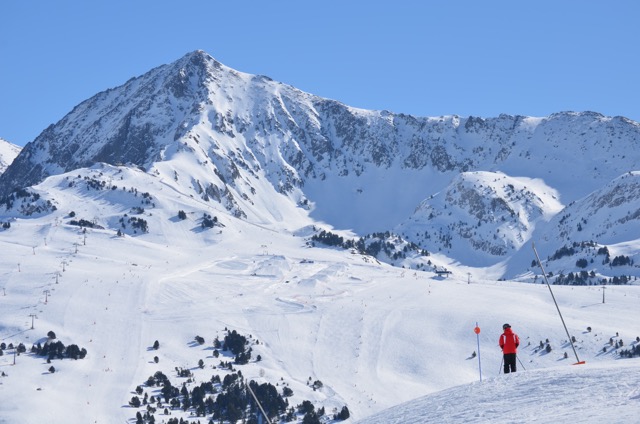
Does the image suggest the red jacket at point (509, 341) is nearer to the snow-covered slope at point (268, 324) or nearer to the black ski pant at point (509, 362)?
the black ski pant at point (509, 362)

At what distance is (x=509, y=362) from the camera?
35875mm

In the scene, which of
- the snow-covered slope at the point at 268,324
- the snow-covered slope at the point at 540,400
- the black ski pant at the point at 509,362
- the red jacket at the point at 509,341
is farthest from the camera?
the snow-covered slope at the point at 268,324

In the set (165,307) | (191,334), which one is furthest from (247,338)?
(165,307)

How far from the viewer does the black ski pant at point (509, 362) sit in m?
35.6

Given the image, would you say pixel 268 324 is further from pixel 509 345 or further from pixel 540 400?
pixel 540 400

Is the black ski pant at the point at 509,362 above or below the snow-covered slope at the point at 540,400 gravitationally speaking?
above

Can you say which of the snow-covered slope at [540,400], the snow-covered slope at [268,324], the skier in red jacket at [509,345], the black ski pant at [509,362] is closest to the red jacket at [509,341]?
the skier in red jacket at [509,345]

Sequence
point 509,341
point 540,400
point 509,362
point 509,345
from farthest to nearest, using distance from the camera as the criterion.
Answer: point 509,362 < point 509,345 < point 509,341 < point 540,400

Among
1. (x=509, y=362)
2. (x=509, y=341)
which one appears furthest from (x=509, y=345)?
(x=509, y=362)

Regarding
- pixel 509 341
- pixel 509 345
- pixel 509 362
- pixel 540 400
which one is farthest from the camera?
pixel 509 362

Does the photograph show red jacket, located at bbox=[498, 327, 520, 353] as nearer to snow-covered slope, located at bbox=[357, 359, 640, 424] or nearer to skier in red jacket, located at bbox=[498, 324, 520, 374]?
skier in red jacket, located at bbox=[498, 324, 520, 374]

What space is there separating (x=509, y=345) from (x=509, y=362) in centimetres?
131

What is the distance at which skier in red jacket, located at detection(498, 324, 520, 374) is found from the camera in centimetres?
3453

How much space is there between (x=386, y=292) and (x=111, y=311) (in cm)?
4758
